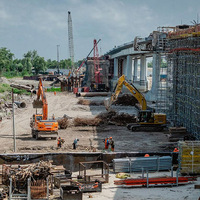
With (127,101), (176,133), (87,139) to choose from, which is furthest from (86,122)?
(127,101)

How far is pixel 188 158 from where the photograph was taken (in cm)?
2453

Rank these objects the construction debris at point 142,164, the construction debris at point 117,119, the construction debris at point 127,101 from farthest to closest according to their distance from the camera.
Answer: the construction debris at point 127,101, the construction debris at point 117,119, the construction debris at point 142,164

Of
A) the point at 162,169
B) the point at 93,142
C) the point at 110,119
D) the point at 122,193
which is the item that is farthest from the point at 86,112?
the point at 122,193

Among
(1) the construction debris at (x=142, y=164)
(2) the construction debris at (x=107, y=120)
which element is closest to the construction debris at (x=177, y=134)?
(2) the construction debris at (x=107, y=120)

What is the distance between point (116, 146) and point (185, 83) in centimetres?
1096

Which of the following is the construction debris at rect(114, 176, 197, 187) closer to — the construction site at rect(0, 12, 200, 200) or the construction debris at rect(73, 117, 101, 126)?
the construction site at rect(0, 12, 200, 200)

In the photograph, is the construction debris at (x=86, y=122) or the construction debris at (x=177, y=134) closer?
the construction debris at (x=177, y=134)

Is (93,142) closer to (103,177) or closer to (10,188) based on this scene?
(103,177)

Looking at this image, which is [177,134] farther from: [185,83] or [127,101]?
[127,101]

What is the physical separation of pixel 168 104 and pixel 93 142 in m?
15.0

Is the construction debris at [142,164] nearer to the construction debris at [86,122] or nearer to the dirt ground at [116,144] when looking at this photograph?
the dirt ground at [116,144]

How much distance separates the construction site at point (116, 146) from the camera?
21.0 meters

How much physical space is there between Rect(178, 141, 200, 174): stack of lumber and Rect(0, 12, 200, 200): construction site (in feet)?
0.19

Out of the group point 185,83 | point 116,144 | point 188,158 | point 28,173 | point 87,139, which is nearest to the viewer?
point 28,173
